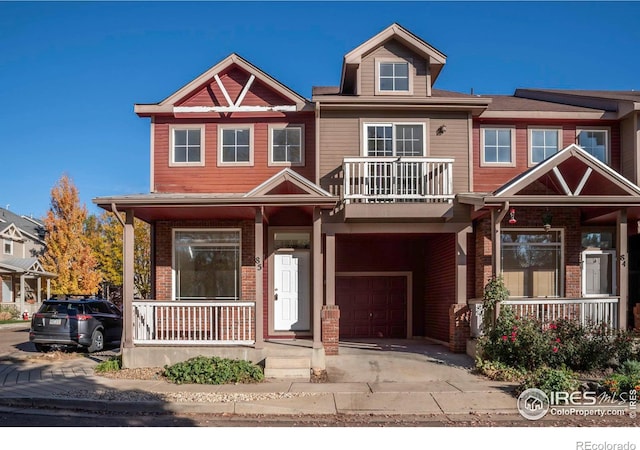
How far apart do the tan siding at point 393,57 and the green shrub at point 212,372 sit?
7.34 meters

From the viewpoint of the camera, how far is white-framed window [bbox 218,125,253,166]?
14422mm

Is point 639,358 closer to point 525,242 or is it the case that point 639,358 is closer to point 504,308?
point 504,308

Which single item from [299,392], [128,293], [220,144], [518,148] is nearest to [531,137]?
[518,148]

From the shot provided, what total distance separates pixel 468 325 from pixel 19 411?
29.8 ft

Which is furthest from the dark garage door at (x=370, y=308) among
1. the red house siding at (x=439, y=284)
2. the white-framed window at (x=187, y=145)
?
the white-framed window at (x=187, y=145)

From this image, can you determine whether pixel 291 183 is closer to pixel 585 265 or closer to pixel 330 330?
pixel 330 330

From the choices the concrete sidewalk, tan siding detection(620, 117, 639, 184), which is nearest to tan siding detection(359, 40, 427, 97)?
tan siding detection(620, 117, 639, 184)

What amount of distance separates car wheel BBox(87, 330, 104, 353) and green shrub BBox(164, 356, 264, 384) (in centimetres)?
489

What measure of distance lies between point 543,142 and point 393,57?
14.7 ft

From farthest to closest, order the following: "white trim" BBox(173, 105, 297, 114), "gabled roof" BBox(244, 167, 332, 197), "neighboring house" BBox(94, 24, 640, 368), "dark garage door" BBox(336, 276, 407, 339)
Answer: "dark garage door" BBox(336, 276, 407, 339) → "white trim" BBox(173, 105, 297, 114) → "neighboring house" BBox(94, 24, 640, 368) → "gabled roof" BBox(244, 167, 332, 197)

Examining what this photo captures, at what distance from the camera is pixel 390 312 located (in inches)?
643

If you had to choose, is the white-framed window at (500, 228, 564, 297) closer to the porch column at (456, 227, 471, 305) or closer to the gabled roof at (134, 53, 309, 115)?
the porch column at (456, 227, 471, 305)

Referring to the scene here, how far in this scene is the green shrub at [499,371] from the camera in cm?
1059

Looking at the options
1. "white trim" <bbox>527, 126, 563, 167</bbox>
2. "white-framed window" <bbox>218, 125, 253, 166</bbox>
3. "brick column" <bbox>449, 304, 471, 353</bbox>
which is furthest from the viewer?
"white trim" <bbox>527, 126, 563, 167</bbox>
